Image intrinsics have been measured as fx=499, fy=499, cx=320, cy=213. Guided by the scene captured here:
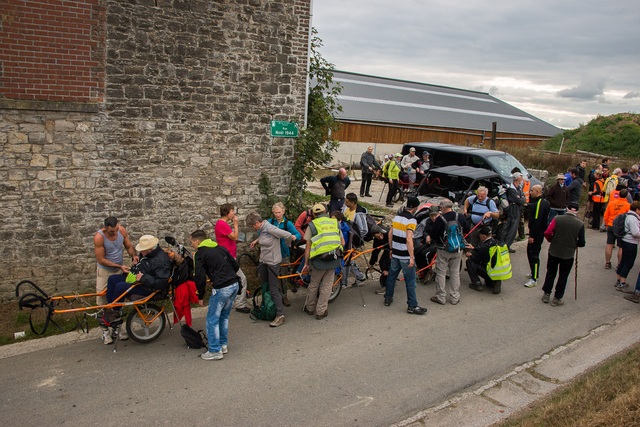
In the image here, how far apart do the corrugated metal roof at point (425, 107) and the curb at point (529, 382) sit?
21.6 m

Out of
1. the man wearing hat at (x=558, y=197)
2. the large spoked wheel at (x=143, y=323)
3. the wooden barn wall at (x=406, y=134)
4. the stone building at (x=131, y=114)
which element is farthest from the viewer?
the wooden barn wall at (x=406, y=134)

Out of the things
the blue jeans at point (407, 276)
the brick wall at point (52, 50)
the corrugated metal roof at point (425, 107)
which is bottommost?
the blue jeans at point (407, 276)

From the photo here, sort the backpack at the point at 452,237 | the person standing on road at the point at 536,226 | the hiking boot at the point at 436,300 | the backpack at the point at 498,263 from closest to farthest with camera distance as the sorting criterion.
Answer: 1. the backpack at the point at 452,237
2. the hiking boot at the point at 436,300
3. the backpack at the point at 498,263
4. the person standing on road at the point at 536,226

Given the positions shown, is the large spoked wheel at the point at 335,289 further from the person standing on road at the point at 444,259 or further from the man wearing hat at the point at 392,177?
the man wearing hat at the point at 392,177

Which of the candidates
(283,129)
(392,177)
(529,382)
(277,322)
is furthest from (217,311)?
(392,177)

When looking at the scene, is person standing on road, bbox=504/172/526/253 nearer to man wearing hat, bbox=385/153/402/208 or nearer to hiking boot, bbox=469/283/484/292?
hiking boot, bbox=469/283/484/292

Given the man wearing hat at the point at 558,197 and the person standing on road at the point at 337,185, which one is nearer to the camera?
the person standing on road at the point at 337,185

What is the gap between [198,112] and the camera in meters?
9.34

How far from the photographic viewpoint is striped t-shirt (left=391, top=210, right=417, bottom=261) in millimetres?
8133

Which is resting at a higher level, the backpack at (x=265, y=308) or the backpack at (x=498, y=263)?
the backpack at (x=498, y=263)

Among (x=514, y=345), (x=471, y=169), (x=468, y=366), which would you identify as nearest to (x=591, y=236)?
(x=471, y=169)

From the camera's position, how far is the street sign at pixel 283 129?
10.1 meters

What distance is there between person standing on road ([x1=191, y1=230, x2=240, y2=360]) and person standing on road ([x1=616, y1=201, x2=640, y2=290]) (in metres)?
7.50

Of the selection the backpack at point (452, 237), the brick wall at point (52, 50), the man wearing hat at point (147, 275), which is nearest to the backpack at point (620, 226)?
the backpack at point (452, 237)
